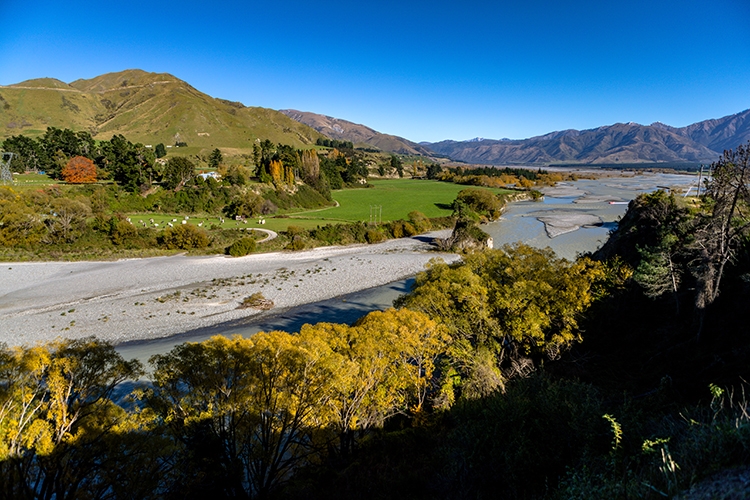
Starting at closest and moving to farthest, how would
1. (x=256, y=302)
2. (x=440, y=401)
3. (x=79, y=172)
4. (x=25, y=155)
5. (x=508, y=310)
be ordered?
(x=440, y=401), (x=508, y=310), (x=256, y=302), (x=79, y=172), (x=25, y=155)

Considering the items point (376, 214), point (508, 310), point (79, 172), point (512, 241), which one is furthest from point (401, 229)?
point (79, 172)

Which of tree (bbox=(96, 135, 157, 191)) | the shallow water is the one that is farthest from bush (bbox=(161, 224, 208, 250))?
the shallow water

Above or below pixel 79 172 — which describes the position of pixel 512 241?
below

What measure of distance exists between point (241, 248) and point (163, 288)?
12672 millimetres

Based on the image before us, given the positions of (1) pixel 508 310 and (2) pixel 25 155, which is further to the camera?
(2) pixel 25 155

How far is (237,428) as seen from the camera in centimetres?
1038

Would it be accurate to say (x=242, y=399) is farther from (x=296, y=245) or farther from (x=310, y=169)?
(x=310, y=169)

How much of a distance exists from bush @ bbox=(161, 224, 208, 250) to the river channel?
24292 millimetres

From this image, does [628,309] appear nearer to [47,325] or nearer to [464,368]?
[464,368]

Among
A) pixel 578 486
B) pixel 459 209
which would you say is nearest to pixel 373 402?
pixel 578 486

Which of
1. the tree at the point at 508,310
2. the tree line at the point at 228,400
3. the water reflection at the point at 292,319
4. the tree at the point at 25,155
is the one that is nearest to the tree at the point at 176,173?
the tree at the point at 25,155

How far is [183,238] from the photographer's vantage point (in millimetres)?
46406

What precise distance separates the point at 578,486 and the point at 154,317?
29.5 metres

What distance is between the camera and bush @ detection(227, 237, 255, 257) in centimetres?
4500
